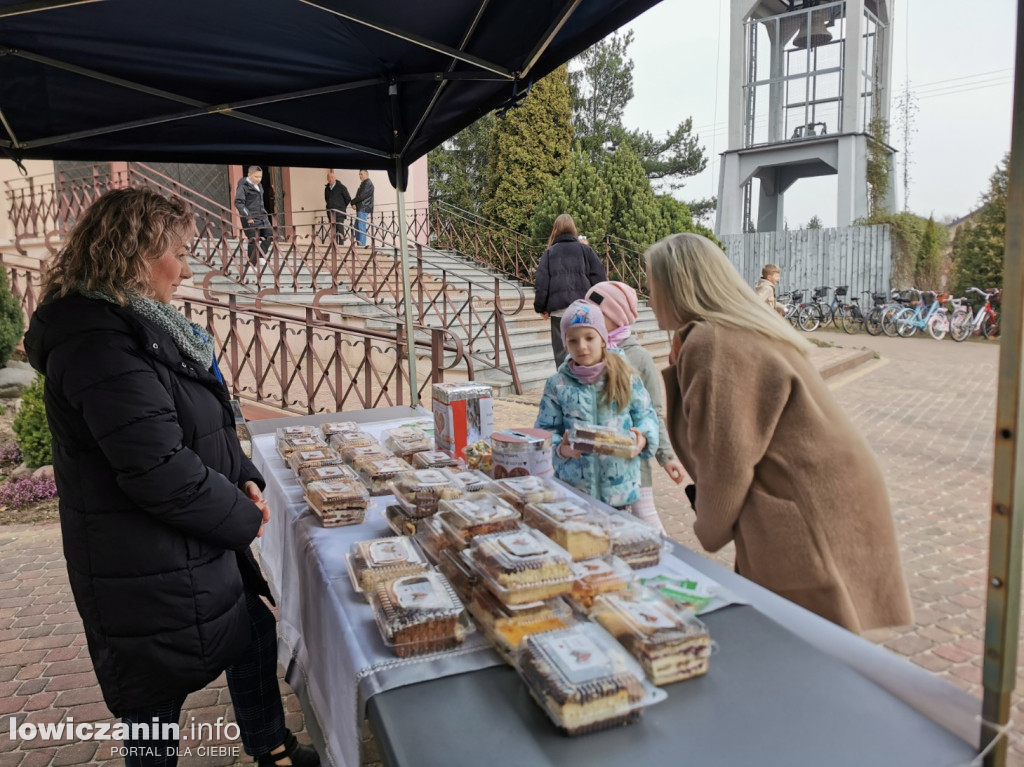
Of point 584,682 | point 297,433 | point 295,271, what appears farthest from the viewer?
point 295,271

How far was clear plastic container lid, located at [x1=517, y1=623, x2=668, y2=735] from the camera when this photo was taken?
1086 mm

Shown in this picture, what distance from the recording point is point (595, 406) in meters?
2.79

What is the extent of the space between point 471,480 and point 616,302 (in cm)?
195

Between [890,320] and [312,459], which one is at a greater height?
[890,320]

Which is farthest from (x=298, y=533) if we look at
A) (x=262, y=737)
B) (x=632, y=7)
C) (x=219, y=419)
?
(x=632, y=7)

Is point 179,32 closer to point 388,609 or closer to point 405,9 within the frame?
point 405,9

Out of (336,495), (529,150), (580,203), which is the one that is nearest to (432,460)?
(336,495)

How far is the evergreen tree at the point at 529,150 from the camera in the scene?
19641mm

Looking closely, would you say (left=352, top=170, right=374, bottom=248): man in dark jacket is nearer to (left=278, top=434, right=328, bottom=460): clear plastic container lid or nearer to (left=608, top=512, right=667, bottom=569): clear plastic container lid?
(left=278, top=434, right=328, bottom=460): clear plastic container lid

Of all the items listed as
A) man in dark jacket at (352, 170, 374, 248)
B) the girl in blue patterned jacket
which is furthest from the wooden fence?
the girl in blue patterned jacket

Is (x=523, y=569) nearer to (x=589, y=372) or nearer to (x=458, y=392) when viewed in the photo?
(x=458, y=392)

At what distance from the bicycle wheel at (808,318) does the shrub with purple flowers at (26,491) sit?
16709mm

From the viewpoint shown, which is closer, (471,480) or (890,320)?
(471,480)

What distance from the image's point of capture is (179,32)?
247cm
